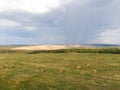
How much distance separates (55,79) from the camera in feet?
108

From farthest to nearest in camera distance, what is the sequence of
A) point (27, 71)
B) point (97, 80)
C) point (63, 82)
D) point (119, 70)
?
point (119, 70), point (27, 71), point (97, 80), point (63, 82)

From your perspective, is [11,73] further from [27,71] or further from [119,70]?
[119,70]

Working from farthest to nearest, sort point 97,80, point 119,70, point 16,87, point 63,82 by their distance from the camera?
point 119,70 → point 97,80 → point 63,82 → point 16,87

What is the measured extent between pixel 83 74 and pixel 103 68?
7.33m

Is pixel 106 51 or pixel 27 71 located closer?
pixel 27 71

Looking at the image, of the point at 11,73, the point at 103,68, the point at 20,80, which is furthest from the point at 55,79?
the point at 103,68

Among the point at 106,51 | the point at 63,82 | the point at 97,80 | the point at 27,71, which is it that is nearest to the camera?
the point at 63,82

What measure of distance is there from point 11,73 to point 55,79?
652cm

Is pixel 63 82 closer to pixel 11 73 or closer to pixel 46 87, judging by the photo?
pixel 46 87

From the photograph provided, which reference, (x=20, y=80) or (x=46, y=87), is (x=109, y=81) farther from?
(x=20, y=80)

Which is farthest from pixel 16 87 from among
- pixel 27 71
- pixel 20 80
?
pixel 27 71

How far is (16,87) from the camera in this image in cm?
2958

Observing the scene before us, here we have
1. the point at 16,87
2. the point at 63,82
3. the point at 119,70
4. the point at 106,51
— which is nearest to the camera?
the point at 16,87

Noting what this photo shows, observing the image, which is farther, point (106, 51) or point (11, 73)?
point (106, 51)
